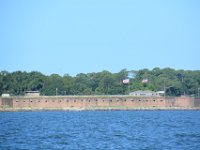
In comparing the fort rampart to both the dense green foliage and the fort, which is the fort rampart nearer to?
the fort

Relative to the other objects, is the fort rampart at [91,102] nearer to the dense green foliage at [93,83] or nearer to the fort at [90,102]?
the fort at [90,102]

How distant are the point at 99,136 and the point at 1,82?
9702cm

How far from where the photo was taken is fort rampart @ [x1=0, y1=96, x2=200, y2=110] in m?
120

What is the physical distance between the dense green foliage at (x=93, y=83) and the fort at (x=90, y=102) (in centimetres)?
2030

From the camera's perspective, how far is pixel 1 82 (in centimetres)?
14350

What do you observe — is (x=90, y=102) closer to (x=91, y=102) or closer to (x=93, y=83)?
(x=91, y=102)

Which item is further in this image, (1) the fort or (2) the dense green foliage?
(2) the dense green foliage

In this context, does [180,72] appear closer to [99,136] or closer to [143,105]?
[143,105]

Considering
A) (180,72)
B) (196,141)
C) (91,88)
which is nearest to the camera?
(196,141)

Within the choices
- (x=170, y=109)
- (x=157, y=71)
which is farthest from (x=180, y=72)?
(x=170, y=109)

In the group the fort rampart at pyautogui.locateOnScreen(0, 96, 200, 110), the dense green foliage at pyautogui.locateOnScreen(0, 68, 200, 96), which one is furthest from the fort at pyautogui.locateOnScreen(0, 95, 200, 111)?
the dense green foliage at pyautogui.locateOnScreen(0, 68, 200, 96)

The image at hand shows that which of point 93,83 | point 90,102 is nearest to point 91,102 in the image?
point 90,102

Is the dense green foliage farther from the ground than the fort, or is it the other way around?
the dense green foliage

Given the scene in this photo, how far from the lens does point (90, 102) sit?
398 feet
